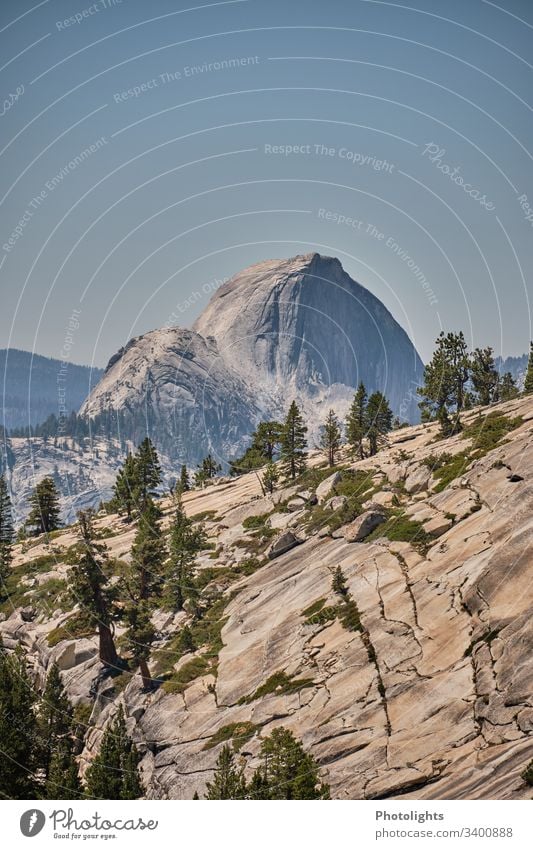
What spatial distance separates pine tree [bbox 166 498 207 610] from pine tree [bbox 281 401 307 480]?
2997 cm

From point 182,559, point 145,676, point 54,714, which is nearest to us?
point 54,714

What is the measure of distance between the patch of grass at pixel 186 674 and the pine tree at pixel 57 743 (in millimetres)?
8856

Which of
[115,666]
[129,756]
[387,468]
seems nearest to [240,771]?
[129,756]

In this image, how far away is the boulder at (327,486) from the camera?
87.9m

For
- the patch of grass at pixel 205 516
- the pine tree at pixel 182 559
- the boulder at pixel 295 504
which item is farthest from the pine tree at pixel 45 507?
the boulder at pixel 295 504

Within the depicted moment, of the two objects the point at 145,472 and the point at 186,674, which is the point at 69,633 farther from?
the point at 145,472

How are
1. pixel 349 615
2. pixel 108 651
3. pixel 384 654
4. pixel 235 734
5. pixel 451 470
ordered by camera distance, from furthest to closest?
1. pixel 451 470
2. pixel 108 651
3. pixel 349 615
4. pixel 235 734
5. pixel 384 654

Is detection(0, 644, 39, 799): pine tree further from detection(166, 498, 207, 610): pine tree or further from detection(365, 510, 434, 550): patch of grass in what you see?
detection(365, 510, 434, 550): patch of grass

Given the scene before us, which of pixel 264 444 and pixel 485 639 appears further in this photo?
pixel 264 444

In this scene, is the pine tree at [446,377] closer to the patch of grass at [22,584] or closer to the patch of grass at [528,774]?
the patch of grass at [22,584]

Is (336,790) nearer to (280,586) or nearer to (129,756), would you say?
(129,756)

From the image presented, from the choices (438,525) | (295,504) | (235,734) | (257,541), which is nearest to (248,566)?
(257,541)

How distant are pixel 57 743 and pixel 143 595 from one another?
16.9 meters

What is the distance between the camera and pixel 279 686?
52969mm
